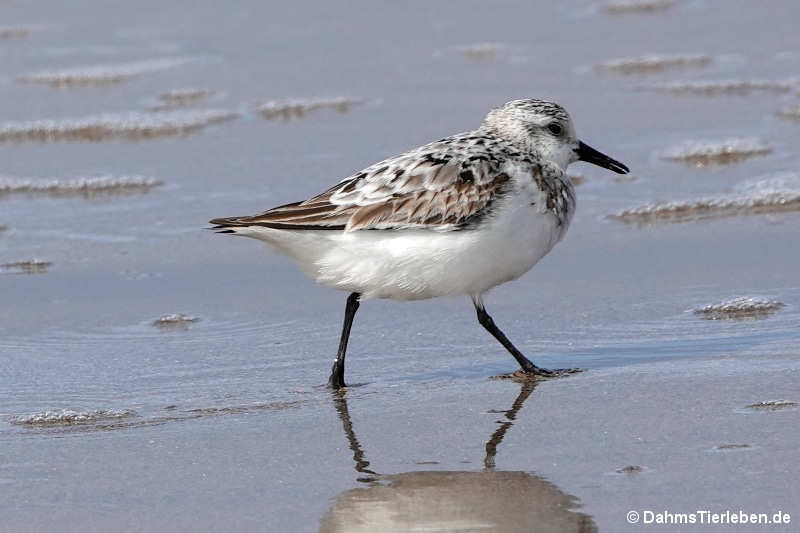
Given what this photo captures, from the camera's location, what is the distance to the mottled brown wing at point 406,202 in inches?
248

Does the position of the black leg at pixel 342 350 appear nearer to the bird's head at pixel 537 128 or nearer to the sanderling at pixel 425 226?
the sanderling at pixel 425 226

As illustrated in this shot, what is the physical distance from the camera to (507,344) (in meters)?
6.61

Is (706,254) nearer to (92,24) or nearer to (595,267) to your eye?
(595,267)

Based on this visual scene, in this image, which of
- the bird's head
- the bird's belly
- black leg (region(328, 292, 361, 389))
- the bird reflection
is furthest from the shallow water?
the bird's head

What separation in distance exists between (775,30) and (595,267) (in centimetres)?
560

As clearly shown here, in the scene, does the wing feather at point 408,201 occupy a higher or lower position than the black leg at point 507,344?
higher

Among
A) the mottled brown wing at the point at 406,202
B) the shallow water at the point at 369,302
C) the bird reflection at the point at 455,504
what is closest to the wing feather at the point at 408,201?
the mottled brown wing at the point at 406,202

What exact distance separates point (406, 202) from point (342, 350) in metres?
0.72

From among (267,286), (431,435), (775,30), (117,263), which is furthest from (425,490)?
(775,30)

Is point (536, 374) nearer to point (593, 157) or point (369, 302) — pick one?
point (593, 157)

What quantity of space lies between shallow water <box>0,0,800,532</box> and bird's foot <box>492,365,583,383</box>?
13 cm

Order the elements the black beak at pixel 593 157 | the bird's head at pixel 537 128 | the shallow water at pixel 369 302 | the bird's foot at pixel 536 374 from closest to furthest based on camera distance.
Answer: the shallow water at pixel 369 302 < the bird's foot at pixel 536 374 < the bird's head at pixel 537 128 < the black beak at pixel 593 157

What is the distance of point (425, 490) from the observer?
5.08 m

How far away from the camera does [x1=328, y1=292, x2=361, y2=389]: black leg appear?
6470mm
